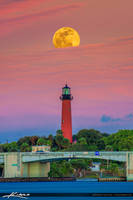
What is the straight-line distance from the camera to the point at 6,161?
650 ft

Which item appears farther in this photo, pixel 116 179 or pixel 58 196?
pixel 116 179

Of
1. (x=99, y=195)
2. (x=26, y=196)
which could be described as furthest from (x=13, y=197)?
(x=99, y=195)

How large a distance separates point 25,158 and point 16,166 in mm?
3496

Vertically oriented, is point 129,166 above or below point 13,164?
Answer: below

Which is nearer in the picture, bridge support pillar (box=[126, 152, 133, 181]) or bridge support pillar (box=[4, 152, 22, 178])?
bridge support pillar (box=[126, 152, 133, 181])

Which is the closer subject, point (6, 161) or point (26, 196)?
point (26, 196)

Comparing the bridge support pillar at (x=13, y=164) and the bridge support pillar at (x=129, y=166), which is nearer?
the bridge support pillar at (x=129, y=166)

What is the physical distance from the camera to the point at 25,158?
7835 inches

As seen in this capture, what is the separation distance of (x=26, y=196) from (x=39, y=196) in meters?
2.87

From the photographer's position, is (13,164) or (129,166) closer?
(129,166)

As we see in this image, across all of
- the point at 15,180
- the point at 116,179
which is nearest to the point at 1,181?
the point at 15,180

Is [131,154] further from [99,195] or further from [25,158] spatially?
[99,195]

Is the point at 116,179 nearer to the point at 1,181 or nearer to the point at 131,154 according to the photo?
the point at 131,154

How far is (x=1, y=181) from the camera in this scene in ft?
648
